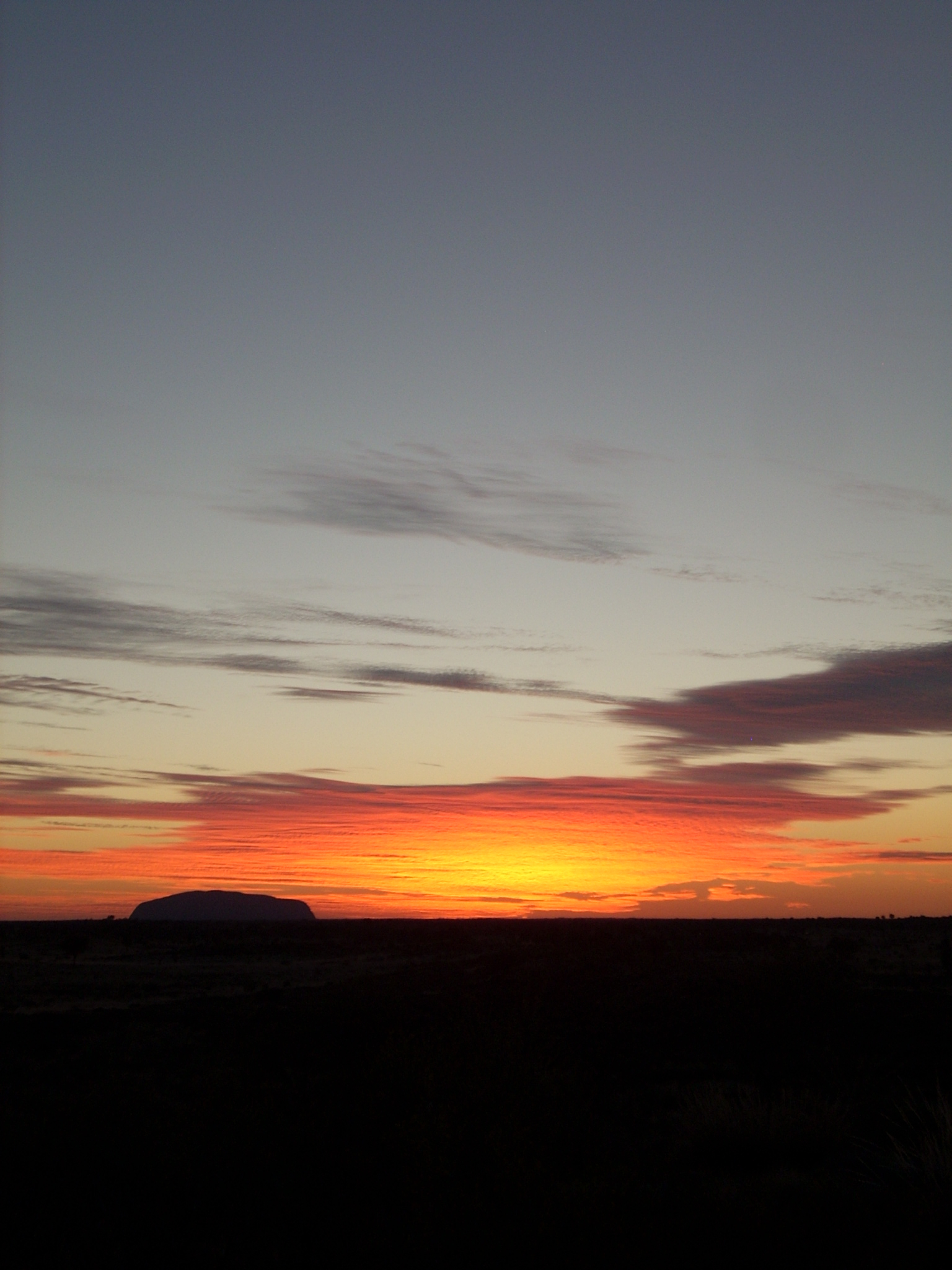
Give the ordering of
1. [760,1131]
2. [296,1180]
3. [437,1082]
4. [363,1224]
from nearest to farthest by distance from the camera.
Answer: [363,1224] → [296,1180] → [437,1082] → [760,1131]

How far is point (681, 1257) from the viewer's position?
8445 mm

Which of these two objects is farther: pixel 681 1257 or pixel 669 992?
pixel 669 992

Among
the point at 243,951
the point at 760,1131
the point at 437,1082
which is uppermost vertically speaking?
the point at 437,1082

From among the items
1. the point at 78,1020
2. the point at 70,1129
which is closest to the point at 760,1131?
the point at 70,1129

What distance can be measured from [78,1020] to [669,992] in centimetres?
1845

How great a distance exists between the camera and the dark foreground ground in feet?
29.4

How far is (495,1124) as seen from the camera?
11.3 m

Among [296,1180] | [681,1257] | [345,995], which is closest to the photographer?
[681,1257]

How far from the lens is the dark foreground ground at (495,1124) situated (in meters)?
8.95

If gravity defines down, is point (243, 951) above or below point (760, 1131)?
below

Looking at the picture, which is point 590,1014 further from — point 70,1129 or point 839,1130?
point 70,1129

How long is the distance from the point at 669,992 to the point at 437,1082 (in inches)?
780

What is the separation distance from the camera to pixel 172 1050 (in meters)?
24.1

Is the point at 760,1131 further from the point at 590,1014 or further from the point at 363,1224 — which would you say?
the point at 590,1014
